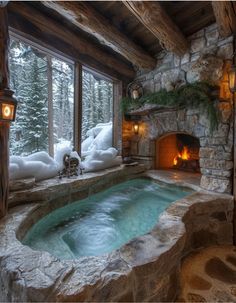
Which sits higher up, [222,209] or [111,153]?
[111,153]

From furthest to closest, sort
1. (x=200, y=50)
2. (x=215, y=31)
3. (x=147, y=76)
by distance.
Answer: (x=147, y=76), (x=200, y=50), (x=215, y=31)

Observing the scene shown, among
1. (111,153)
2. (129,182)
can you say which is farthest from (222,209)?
(111,153)

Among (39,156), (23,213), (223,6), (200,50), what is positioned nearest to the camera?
(23,213)

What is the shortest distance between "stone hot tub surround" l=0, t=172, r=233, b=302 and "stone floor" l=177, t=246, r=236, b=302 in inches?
9.6

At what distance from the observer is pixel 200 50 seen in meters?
3.64

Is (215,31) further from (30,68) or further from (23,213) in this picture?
(30,68)

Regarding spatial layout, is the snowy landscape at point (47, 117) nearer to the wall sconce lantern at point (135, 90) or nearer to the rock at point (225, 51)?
the wall sconce lantern at point (135, 90)

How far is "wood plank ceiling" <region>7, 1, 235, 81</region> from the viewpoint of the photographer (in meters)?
2.74

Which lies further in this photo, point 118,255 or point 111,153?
point 111,153

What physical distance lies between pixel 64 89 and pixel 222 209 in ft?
24.6

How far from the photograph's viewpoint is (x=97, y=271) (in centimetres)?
125

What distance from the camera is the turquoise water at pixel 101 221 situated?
79.5 inches

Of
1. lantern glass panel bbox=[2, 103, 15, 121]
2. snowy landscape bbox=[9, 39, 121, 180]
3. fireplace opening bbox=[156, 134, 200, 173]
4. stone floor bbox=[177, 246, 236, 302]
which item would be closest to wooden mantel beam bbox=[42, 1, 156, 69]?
snowy landscape bbox=[9, 39, 121, 180]

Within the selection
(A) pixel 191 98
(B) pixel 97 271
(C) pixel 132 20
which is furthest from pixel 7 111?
(A) pixel 191 98
